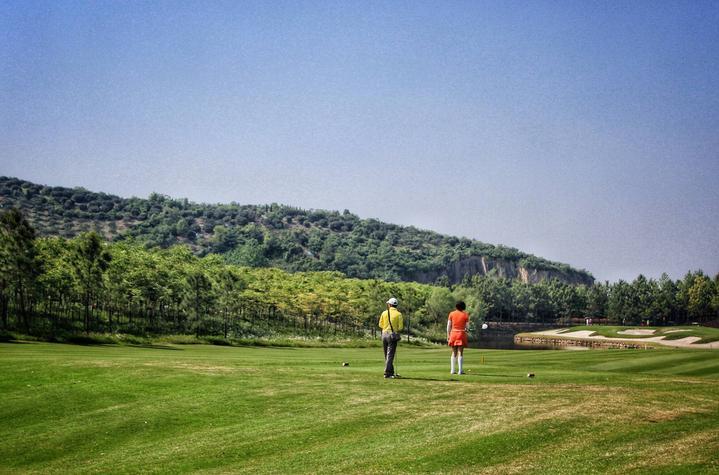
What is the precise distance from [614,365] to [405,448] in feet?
73.9

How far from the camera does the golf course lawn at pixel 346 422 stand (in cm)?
1470

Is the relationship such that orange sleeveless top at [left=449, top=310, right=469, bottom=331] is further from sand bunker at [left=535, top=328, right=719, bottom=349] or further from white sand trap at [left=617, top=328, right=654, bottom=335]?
white sand trap at [left=617, top=328, right=654, bottom=335]

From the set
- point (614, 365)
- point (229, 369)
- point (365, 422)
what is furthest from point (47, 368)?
point (614, 365)

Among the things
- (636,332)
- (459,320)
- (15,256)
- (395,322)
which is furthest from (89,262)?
(636,332)

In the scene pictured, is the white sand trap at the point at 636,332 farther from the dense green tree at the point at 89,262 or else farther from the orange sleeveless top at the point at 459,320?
the orange sleeveless top at the point at 459,320

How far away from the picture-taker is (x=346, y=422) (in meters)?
18.0

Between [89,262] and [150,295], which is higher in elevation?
[89,262]

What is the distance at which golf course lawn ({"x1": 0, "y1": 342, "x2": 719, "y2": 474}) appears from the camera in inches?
579

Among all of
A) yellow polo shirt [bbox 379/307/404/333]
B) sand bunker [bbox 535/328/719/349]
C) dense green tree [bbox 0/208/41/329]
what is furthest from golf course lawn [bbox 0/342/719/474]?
sand bunker [bbox 535/328/719/349]

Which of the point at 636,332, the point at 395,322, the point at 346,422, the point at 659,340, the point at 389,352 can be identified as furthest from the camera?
the point at 636,332

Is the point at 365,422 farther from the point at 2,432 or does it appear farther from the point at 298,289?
the point at 298,289

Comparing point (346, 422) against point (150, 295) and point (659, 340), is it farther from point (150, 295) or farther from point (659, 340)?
point (659, 340)

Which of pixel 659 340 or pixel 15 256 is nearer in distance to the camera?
pixel 15 256

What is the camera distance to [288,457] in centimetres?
1546
